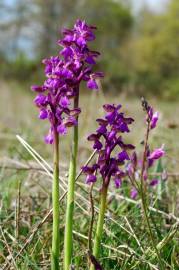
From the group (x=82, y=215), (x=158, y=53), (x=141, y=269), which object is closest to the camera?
(x=141, y=269)

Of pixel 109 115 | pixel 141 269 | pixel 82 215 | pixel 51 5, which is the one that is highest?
pixel 51 5

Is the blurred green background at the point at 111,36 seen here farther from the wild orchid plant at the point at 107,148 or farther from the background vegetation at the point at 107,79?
the wild orchid plant at the point at 107,148

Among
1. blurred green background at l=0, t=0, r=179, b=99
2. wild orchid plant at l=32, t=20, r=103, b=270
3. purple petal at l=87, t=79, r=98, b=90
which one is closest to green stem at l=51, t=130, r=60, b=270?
wild orchid plant at l=32, t=20, r=103, b=270

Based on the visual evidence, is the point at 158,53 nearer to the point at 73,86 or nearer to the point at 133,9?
the point at 133,9

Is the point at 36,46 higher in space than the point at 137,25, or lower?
lower

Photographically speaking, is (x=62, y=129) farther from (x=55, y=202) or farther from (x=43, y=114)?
(x=55, y=202)

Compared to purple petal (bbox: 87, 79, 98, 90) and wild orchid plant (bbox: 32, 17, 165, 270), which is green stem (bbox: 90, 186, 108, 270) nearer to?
wild orchid plant (bbox: 32, 17, 165, 270)

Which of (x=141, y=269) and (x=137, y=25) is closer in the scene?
(x=141, y=269)

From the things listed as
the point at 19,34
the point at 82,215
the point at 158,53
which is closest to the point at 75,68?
the point at 82,215
